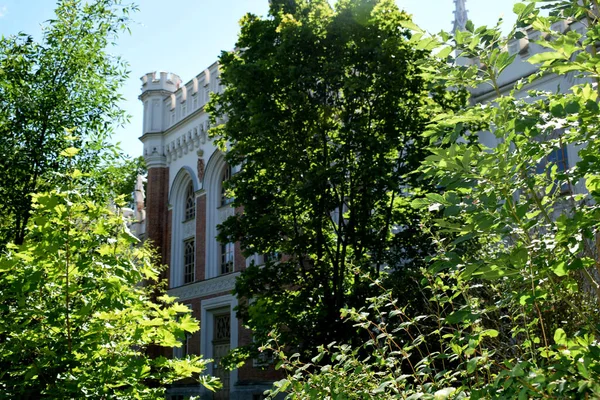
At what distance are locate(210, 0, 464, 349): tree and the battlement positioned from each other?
60.4 feet

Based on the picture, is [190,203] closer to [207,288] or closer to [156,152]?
[156,152]

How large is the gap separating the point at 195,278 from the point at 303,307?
15.6m

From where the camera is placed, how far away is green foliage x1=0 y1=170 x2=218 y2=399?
5.66 metres

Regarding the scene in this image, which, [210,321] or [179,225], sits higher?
[179,225]

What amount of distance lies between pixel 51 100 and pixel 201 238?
16.2 metres

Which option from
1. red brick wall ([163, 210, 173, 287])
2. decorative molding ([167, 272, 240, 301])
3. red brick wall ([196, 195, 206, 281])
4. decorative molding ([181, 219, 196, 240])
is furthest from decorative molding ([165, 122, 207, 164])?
decorative molding ([167, 272, 240, 301])

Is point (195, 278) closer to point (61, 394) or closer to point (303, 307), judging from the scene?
point (303, 307)

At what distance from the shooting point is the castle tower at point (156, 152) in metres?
30.2

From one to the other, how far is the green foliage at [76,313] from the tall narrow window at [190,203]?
73.7 ft

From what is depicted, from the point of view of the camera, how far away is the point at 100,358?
6.05 metres

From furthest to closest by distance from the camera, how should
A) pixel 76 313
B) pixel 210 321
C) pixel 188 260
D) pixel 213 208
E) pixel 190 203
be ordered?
pixel 190 203
pixel 188 260
pixel 213 208
pixel 210 321
pixel 76 313

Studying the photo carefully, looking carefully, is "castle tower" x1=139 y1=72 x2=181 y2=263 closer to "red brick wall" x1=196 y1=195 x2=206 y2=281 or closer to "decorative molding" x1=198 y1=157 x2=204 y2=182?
"red brick wall" x1=196 y1=195 x2=206 y2=281

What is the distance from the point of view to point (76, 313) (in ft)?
18.8

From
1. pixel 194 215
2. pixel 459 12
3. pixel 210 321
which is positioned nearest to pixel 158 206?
pixel 194 215
